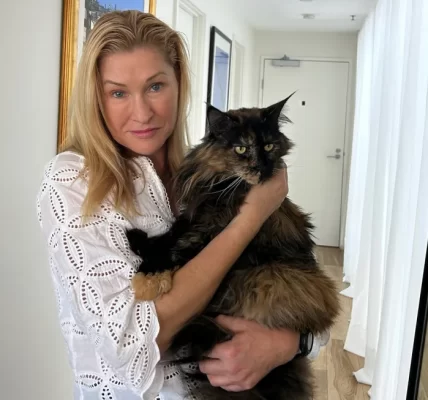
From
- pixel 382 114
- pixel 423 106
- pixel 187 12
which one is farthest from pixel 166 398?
pixel 187 12

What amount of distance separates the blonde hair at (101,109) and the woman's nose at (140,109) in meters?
0.08

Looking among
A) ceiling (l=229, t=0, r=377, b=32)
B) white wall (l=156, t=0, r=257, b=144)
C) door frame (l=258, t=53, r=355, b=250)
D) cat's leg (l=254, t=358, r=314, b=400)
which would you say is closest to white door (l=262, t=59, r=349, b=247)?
door frame (l=258, t=53, r=355, b=250)

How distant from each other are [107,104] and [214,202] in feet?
1.08

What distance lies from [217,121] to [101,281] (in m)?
0.48

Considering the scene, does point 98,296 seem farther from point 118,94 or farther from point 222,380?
point 118,94

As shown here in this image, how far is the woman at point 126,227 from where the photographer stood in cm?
94

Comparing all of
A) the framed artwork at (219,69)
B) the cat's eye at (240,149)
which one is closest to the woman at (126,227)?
the cat's eye at (240,149)

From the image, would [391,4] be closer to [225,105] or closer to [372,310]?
[372,310]

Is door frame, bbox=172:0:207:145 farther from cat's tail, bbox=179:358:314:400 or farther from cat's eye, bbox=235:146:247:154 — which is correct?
cat's tail, bbox=179:358:314:400

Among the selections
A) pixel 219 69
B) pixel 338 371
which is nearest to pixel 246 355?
A: pixel 338 371

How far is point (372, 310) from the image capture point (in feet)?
10.5

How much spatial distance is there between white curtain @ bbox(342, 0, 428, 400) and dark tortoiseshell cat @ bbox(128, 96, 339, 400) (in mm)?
759

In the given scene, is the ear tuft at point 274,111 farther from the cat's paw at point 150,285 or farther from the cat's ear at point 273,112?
the cat's paw at point 150,285

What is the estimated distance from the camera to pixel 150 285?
973 mm
